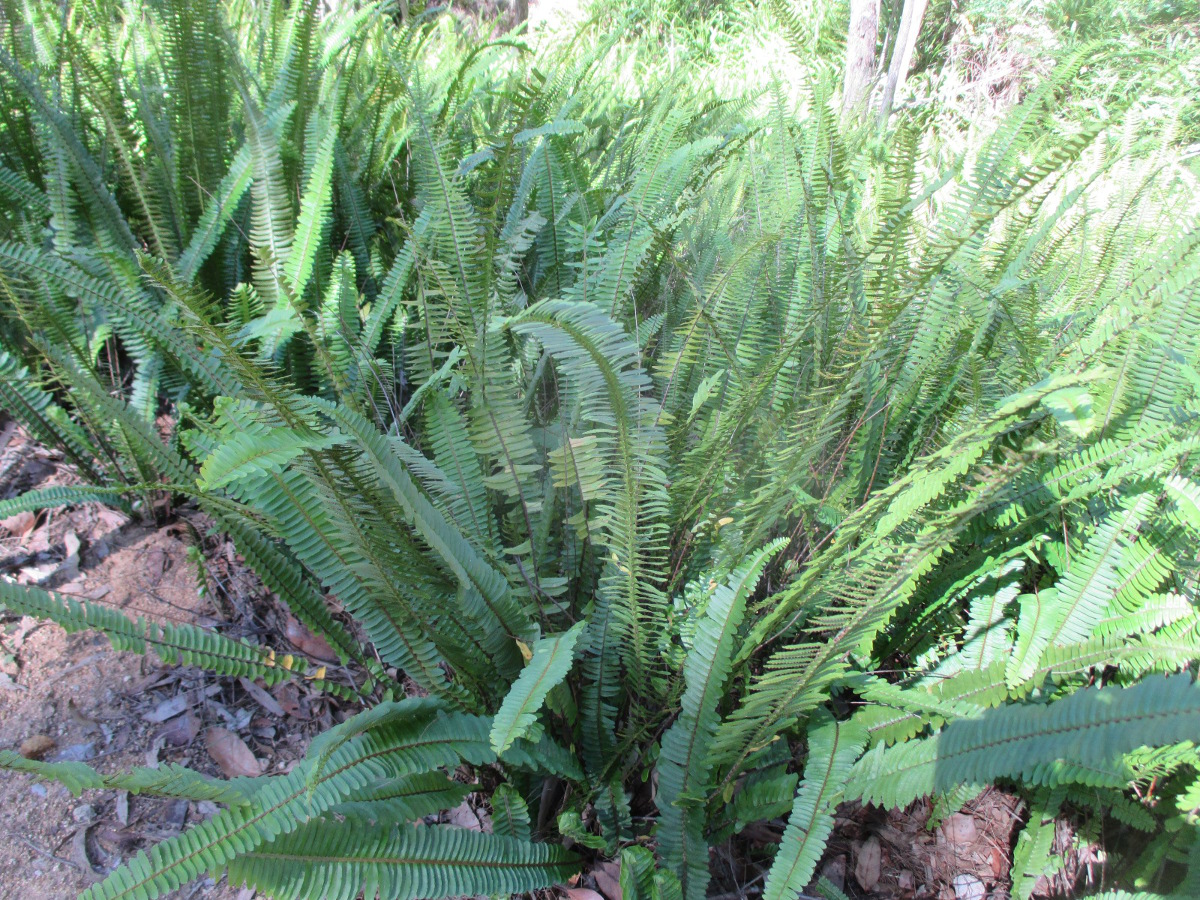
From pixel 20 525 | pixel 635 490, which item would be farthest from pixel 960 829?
pixel 20 525

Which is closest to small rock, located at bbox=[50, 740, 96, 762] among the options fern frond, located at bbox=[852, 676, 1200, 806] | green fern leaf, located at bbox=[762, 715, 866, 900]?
green fern leaf, located at bbox=[762, 715, 866, 900]

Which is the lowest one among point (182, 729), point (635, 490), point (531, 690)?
point (182, 729)

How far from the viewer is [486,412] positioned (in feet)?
3.09

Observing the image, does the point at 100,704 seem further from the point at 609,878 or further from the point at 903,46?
the point at 903,46

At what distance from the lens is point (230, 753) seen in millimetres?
1134

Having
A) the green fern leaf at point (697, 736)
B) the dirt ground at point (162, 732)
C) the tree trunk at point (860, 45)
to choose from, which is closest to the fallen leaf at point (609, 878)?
the dirt ground at point (162, 732)

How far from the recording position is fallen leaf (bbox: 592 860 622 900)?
3.33 feet

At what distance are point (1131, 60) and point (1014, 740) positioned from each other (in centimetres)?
717

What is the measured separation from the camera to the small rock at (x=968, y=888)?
3.79ft

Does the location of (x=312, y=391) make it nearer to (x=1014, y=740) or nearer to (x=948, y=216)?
(x=948, y=216)

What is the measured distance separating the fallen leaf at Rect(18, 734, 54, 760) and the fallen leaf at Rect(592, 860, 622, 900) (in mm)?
839

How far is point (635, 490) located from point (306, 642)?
77cm

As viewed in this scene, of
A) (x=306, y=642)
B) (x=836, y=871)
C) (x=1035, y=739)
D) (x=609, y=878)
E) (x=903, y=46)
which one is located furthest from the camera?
(x=903, y=46)

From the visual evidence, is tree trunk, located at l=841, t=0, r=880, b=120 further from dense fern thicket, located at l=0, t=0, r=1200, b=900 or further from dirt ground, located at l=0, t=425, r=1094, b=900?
dirt ground, located at l=0, t=425, r=1094, b=900
